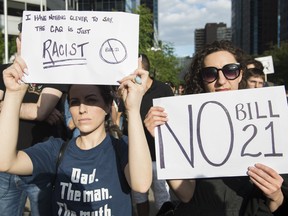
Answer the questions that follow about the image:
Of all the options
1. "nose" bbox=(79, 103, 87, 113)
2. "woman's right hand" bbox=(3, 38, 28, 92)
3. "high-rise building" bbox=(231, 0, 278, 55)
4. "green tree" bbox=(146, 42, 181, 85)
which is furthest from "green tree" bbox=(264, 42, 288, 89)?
"high-rise building" bbox=(231, 0, 278, 55)

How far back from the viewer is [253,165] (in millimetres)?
2061

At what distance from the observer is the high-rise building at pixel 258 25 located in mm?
118625

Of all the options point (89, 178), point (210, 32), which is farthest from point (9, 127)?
point (210, 32)

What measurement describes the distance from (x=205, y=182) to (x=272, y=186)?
1.46ft

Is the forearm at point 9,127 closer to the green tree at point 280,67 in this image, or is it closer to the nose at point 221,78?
the nose at point 221,78

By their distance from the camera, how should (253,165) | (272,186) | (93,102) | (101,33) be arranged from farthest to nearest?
(93,102) → (101,33) → (253,165) → (272,186)

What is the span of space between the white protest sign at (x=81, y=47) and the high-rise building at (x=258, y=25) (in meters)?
115

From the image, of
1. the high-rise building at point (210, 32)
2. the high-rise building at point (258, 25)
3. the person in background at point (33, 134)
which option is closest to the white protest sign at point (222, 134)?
the person in background at point (33, 134)

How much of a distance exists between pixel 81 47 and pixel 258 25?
132667 mm

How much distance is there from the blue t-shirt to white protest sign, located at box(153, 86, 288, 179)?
0.29m

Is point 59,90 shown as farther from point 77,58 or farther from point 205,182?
point 205,182

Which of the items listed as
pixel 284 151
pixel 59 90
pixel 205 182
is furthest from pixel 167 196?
pixel 284 151

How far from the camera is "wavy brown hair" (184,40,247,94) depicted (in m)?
2.60

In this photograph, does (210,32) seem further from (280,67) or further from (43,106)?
(43,106)
